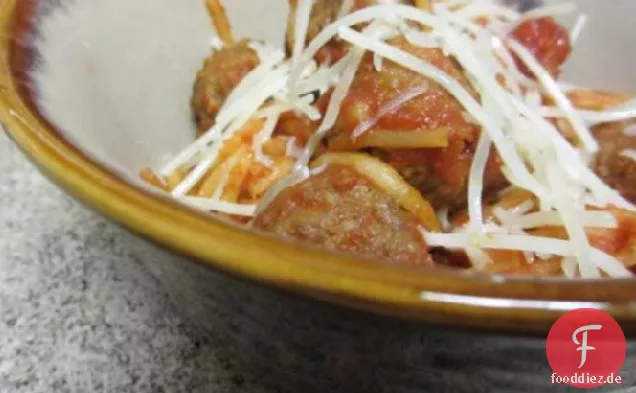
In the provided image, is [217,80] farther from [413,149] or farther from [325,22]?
[413,149]

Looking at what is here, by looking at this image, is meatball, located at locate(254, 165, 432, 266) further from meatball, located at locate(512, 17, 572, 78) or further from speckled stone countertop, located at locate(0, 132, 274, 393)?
meatball, located at locate(512, 17, 572, 78)

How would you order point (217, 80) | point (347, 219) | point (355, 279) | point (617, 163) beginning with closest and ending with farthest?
point (355, 279) → point (347, 219) → point (617, 163) → point (217, 80)

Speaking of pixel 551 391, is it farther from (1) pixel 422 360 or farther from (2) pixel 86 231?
(2) pixel 86 231

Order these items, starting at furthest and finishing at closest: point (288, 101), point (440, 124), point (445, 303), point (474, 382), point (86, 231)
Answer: point (86, 231)
point (288, 101)
point (440, 124)
point (474, 382)
point (445, 303)

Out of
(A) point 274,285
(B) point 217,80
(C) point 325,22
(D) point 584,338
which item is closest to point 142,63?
(B) point 217,80

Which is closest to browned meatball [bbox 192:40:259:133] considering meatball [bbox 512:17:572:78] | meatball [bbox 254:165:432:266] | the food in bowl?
the food in bowl

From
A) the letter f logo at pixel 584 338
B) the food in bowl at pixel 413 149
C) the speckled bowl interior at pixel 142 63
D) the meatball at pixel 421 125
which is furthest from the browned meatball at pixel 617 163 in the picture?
the letter f logo at pixel 584 338

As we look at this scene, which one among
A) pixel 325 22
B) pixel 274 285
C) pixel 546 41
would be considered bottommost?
pixel 274 285

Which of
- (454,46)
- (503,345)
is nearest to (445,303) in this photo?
(503,345)
